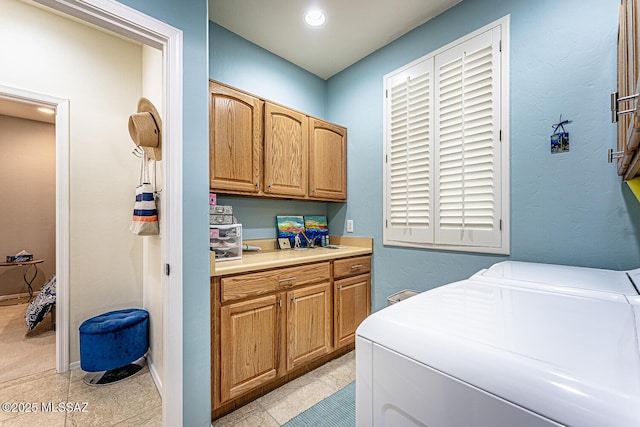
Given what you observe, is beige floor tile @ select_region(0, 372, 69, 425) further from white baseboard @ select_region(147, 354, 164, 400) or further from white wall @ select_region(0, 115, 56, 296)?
white wall @ select_region(0, 115, 56, 296)

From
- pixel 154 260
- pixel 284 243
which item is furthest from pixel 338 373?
pixel 154 260

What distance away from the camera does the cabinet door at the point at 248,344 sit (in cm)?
161

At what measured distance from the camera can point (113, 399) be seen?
1.83 meters

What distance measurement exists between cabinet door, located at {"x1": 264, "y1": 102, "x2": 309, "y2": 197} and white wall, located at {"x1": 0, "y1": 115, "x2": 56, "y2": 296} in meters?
4.22

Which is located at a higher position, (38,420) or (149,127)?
(149,127)

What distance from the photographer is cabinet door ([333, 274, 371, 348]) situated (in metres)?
2.24

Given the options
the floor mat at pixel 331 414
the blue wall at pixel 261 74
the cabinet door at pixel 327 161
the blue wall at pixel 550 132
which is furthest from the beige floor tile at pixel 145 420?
the blue wall at pixel 261 74

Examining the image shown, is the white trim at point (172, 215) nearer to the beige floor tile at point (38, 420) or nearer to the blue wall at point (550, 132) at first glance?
the beige floor tile at point (38, 420)

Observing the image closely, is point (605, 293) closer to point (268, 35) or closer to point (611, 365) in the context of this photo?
point (611, 365)

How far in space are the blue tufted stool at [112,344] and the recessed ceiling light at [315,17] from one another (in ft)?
8.86

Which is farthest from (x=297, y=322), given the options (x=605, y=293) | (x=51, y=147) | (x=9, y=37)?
(x=51, y=147)

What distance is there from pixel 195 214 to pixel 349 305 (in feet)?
4.96

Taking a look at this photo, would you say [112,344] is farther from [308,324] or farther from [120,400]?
[308,324]

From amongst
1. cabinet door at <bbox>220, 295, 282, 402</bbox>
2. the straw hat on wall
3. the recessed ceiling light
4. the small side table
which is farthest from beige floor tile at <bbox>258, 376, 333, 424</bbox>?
the small side table
